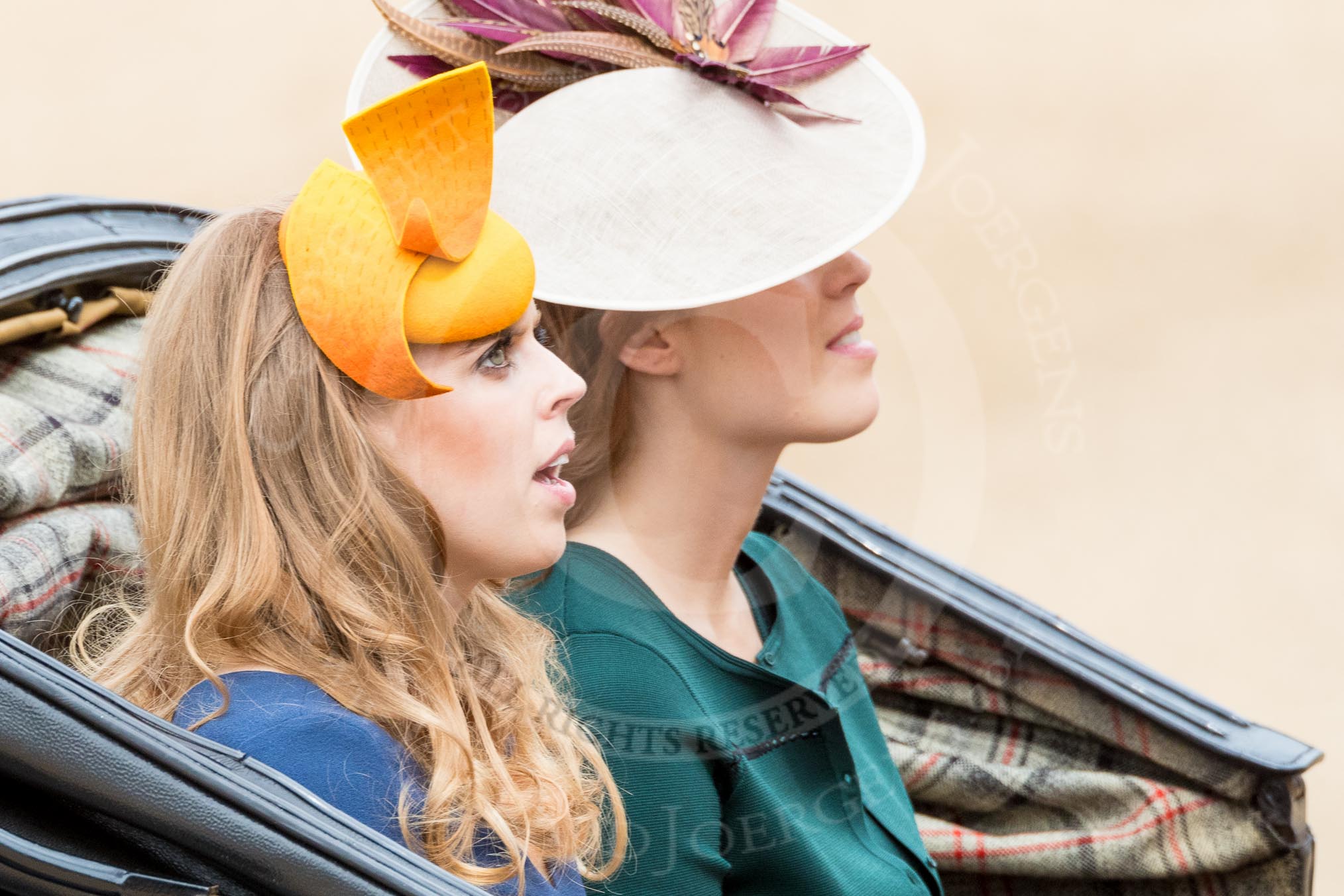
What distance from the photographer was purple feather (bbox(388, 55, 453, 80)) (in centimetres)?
129

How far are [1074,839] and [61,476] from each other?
1.23 metres

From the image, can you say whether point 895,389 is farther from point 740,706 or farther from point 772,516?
point 740,706

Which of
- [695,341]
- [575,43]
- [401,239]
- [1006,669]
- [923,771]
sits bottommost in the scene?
[923,771]

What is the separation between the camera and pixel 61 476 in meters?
1.23

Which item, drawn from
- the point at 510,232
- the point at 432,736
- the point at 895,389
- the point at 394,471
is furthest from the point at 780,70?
the point at 895,389

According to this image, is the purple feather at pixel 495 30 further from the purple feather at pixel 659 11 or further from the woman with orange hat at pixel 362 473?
the woman with orange hat at pixel 362 473

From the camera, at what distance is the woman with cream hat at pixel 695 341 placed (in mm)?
1184

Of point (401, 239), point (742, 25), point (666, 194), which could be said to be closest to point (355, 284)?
point (401, 239)

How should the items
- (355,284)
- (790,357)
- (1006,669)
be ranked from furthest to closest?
1. (1006,669)
2. (790,357)
3. (355,284)

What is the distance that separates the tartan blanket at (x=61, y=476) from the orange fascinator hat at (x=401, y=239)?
404mm

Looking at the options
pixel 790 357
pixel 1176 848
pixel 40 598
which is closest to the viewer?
pixel 40 598

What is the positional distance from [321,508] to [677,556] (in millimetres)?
472

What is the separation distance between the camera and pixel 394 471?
961mm

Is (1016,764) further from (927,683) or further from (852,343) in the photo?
(852,343)
